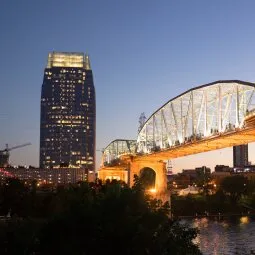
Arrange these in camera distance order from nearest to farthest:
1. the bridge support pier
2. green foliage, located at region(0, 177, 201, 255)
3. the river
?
1. green foliage, located at region(0, 177, 201, 255)
2. the river
3. the bridge support pier

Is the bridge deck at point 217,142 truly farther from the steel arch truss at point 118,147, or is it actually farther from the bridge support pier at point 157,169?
the steel arch truss at point 118,147

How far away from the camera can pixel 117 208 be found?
67.5 ft

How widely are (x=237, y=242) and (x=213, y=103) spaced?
845 inches

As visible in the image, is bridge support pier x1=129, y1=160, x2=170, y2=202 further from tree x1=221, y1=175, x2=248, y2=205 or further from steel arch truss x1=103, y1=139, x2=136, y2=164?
steel arch truss x1=103, y1=139, x2=136, y2=164

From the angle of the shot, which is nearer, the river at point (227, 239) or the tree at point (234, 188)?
the river at point (227, 239)

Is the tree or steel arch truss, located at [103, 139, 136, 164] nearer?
the tree

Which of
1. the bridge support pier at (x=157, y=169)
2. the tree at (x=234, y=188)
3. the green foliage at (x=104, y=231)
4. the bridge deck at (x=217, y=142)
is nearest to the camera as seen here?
the green foliage at (x=104, y=231)

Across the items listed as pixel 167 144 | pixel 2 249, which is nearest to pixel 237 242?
pixel 167 144

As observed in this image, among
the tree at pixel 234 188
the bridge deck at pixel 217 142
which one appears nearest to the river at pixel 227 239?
the bridge deck at pixel 217 142

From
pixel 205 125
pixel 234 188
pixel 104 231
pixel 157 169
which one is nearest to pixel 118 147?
pixel 234 188

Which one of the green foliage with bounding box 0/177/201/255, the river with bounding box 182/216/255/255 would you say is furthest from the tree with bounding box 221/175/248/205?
the green foliage with bounding box 0/177/201/255

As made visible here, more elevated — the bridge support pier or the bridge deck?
the bridge deck

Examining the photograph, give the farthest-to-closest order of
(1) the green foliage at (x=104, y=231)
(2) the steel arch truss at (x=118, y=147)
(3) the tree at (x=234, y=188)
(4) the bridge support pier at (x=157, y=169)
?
(2) the steel arch truss at (x=118, y=147)
(3) the tree at (x=234, y=188)
(4) the bridge support pier at (x=157, y=169)
(1) the green foliage at (x=104, y=231)

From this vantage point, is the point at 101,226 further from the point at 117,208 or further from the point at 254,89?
the point at 254,89
